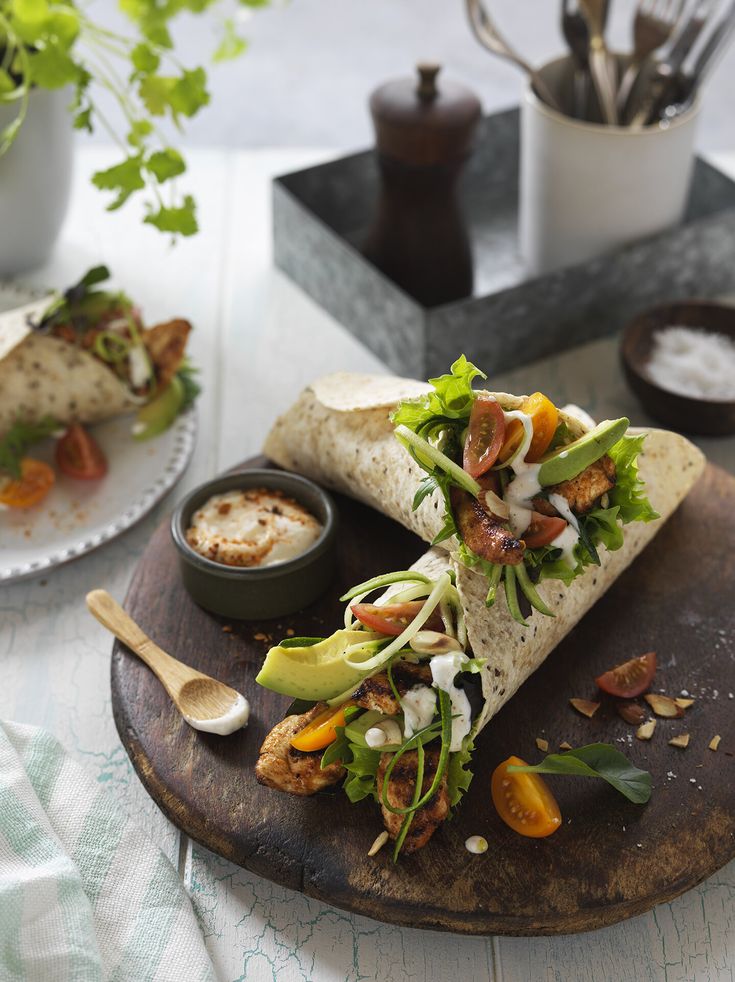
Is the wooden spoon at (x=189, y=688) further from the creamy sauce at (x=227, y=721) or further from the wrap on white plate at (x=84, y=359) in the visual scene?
the wrap on white plate at (x=84, y=359)

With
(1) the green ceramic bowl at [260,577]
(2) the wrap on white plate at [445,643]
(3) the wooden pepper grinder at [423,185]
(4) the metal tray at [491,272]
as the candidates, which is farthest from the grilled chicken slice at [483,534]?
(3) the wooden pepper grinder at [423,185]

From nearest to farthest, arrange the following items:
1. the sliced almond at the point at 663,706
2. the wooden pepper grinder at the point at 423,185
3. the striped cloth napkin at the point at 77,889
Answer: the striped cloth napkin at the point at 77,889
the sliced almond at the point at 663,706
the wooden pepper grinder at the point at 423,185

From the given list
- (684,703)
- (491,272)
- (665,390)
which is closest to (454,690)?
(684,703)

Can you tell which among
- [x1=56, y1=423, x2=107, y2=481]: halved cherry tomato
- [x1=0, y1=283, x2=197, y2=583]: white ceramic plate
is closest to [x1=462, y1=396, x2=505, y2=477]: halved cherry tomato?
[x1=0, y1=283, x2=197, y2=583]: white ceramic plate

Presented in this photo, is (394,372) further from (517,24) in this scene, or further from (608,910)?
(517,24)

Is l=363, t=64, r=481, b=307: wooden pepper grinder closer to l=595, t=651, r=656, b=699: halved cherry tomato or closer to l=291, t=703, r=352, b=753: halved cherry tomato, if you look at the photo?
l=595, t=651, r=656, b=699: halved cherry tomato
